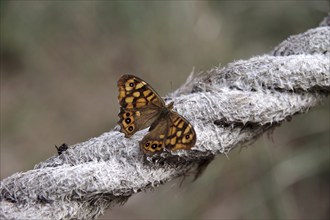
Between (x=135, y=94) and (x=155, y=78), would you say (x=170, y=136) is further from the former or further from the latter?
(x=155, y=78)

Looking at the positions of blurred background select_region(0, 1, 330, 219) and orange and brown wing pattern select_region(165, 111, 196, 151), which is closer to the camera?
orange and brown wing pattern select_region(165, 111, 196, 151)

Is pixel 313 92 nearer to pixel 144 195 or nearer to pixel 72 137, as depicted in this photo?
pixel 144 195

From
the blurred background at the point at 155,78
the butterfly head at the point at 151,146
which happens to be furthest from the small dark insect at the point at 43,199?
the blurred background at the point at 155,78

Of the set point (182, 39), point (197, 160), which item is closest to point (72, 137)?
point (182, 39)

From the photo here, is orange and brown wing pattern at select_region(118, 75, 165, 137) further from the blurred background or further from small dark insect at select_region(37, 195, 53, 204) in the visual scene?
the blurred background

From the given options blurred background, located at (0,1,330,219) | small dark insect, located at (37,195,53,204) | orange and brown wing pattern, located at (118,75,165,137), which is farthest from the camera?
blurred background, located at (0,1,330,219)

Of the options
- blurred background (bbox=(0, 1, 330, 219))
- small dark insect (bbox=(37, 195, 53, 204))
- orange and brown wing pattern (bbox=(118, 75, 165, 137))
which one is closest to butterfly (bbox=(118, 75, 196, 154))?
orange and brown wing pattern (bbox=(118, 75, 165, 137))

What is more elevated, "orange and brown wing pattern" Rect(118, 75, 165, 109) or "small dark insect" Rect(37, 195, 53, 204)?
"orange and brown wing pattern" Rect(118, 75, 165, 109)
